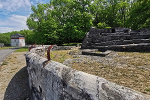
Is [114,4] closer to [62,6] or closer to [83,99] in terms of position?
[62,6]

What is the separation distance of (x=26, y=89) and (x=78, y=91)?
4278 millimetres

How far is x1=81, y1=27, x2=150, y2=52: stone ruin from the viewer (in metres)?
7.17

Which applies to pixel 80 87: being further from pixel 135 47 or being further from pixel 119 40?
pixel 119 40

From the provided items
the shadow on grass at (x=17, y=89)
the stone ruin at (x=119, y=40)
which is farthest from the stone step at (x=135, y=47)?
the shadow on grass at (x=17, y=89)

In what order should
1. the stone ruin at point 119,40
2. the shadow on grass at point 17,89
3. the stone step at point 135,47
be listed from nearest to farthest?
the shadow on grass at point 17,89 < the stone step at point 135,47 < the stone ruin at point 119,40

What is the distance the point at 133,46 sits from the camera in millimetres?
7105

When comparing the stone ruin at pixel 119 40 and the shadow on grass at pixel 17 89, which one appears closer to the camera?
the shadow on grass at pixel 17 89

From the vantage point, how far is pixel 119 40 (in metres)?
9.09

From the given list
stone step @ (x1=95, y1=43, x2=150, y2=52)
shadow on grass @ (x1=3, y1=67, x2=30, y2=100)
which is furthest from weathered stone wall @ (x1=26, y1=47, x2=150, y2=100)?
stone step @ (x1=95, y1=43, x2=150, y2=52)

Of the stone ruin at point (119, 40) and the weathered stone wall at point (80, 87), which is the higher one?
the stone ruin at point (119, 40)

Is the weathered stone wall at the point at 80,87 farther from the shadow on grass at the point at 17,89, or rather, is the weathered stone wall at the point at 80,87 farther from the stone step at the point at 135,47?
the stone step at the point at 135,47

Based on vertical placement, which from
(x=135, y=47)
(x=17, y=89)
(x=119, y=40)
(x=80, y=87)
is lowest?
(x=17, y=89)

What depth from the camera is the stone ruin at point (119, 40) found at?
23.5ft

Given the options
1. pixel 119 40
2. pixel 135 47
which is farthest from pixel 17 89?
pixel 119 40
